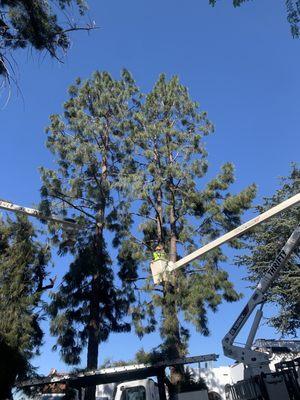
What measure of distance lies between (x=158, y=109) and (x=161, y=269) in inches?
329

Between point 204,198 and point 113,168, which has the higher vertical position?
point 113,168

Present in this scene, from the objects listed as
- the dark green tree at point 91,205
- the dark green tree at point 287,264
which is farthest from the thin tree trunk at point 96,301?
the dark green tree at point 287,264

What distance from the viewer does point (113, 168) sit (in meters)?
18.4

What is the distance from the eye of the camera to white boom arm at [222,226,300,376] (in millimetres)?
9758

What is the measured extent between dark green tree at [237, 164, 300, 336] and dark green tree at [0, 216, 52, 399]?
33.9ft

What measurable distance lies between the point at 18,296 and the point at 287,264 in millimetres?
13212

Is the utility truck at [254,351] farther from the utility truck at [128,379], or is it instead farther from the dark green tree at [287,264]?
the dark green tree at [287,264]

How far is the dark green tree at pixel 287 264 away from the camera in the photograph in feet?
63.1

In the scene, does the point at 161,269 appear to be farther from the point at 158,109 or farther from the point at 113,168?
the point at 158,109

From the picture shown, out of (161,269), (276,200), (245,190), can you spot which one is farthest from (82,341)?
(276,200)

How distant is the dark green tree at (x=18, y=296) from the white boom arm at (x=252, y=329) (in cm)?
515

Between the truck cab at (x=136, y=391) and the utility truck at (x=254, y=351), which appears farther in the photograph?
the truck cab at (x=136, y=391)

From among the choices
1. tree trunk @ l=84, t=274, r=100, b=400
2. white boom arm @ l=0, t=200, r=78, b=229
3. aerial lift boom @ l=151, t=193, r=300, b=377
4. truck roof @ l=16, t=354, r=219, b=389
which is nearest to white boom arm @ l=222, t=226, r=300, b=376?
aerial lift boom @ l=151, t=193, r=300, b=377

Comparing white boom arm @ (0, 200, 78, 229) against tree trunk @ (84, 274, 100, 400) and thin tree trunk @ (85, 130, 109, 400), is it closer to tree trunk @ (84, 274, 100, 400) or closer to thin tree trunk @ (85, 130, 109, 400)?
thin tree trunk @ (85, 130, 109, 400)
